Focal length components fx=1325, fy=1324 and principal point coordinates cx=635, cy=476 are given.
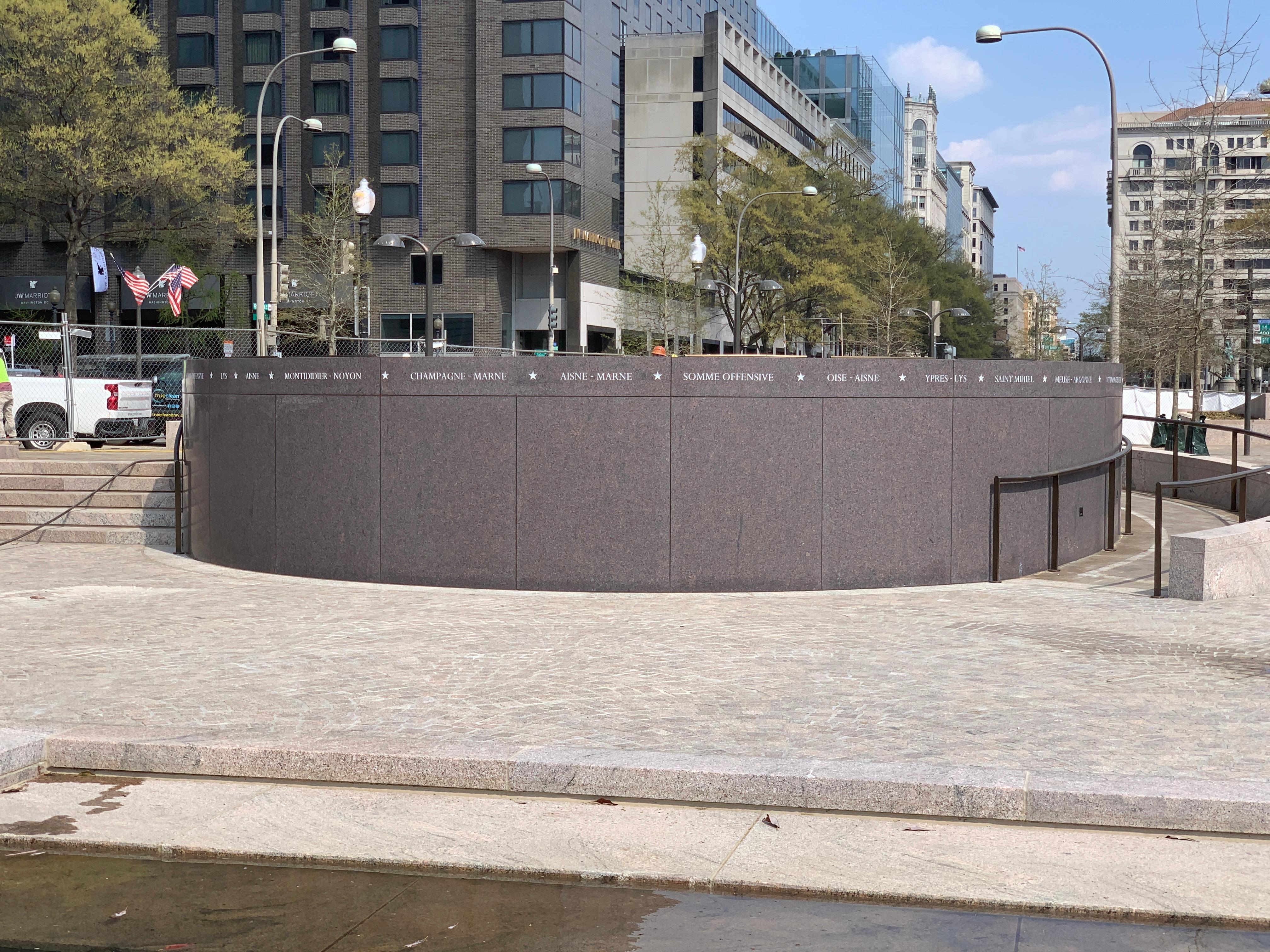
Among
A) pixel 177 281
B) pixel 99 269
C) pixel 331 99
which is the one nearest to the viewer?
pixel 177 281

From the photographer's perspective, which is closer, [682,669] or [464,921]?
[464,921]

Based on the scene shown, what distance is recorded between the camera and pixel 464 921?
4.46m

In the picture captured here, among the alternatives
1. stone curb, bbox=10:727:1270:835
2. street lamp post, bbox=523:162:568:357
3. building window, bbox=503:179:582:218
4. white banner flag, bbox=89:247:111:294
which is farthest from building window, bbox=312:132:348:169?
stone curb, bbox=10:727:1270:835

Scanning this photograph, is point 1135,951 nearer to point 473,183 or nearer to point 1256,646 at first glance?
point 1256,646

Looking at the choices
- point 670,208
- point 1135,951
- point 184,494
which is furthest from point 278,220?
point 1135,951

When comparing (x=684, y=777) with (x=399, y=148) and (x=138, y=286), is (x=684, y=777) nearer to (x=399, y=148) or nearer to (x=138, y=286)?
(x=138, y=286)

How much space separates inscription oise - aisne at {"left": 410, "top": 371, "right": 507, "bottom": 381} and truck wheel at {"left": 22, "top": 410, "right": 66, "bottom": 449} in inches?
562

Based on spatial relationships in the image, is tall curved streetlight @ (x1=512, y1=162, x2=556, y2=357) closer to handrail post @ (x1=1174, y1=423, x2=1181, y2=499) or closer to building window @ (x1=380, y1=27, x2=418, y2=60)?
building window @ (x1=380, y1=27, x2=418, y2=60)

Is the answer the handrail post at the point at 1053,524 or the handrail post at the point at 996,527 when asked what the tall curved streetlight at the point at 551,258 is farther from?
the handrail post at the point at 996,527

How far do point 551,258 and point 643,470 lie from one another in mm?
50814

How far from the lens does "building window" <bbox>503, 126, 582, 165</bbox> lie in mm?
62875

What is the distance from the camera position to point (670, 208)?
70.4 metres

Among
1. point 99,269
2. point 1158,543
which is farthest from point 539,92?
point 1158,543

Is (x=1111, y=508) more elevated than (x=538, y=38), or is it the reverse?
(x=538, y=38)
